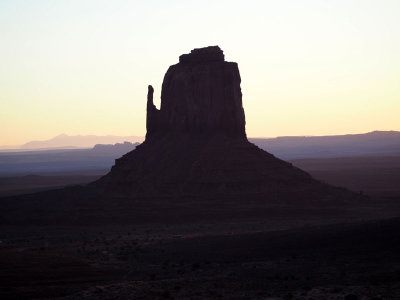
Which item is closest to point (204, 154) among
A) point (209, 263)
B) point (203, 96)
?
point (203, 96)

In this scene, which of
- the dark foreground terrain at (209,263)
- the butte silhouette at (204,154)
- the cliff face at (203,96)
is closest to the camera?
the dark foreground terrain at (209,263)

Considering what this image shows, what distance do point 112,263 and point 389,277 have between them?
20716 millimetres

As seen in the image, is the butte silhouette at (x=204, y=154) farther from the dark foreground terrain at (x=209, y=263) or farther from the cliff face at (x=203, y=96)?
the dark foreground terrain at (x=209, y=263)

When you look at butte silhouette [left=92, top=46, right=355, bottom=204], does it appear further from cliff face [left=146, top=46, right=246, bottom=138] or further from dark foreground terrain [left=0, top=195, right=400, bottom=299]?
dark foreground terrain [left=0, top=195, right=400, bottom=299]

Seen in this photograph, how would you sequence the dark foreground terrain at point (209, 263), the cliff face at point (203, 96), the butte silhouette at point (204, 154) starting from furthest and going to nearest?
1. the cliff face at point (203, 96)
2. the butte silhouette at point (204, 154)
3. the dark foreground terrain at point (209, 263)

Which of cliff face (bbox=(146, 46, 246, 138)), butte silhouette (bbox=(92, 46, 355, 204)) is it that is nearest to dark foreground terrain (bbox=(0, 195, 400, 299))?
butte silhouette (bbox=(92, 46, 355, 204))

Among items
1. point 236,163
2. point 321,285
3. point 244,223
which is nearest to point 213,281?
point 321,285

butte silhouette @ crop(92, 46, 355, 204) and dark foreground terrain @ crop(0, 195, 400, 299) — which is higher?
butte silhouette @ crop(92, 46, 355, 204)

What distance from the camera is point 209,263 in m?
52.3

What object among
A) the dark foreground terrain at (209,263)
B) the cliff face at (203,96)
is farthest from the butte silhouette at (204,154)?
the dark foreground terrain at (209,263)

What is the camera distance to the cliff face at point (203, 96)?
98.9 m

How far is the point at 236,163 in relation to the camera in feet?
308

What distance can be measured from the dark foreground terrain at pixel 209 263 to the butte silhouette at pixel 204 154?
14.9 meters

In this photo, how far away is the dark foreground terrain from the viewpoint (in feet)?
135
